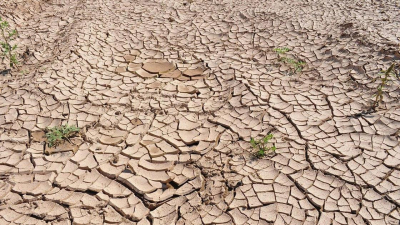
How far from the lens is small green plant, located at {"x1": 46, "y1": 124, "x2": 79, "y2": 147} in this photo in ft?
9.23

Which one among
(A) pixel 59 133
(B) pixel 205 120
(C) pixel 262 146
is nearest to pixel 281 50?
(B) pixel 205 120

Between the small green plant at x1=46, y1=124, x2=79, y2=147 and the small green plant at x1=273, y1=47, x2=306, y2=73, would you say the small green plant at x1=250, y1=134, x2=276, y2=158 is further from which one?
the small green plant at x1=46, y1=124, x2=79, y2=147

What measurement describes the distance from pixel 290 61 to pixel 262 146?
1438mm

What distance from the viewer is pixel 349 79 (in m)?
3.39

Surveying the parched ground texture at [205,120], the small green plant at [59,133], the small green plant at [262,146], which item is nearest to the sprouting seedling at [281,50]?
the parched ground texture at [205,120]

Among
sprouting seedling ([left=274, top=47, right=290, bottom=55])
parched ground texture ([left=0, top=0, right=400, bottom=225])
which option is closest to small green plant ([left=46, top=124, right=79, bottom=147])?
parched ground texture ([left=0, top=0, right=400, bottom=225])

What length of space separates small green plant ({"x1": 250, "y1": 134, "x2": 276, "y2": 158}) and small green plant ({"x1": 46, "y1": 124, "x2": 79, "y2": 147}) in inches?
55.8

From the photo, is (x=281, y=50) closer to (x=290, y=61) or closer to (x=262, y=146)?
(x=290, y=61)

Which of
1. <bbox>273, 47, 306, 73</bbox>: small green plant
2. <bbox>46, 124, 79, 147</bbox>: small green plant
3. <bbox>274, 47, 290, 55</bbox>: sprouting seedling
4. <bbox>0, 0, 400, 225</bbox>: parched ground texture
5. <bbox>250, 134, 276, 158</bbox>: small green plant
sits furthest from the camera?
<bbox>274, 47, 290, 55</bbox>: sprouting seedling

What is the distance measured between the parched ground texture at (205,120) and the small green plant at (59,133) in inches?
2.8

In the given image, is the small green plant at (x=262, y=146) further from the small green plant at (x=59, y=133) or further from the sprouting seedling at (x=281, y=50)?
the sprouting seedling at (x=281, y=50)

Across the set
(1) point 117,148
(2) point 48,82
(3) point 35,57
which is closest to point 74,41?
(3) point 35,57

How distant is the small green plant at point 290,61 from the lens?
3656 mm

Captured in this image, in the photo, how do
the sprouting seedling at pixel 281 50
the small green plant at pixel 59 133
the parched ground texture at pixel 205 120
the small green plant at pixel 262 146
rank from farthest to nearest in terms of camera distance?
the sprouting seedling at pixel 281 50, the small green plant at pixel 59 133, the small green plant at pixel 262 146, the parched ground texture at pixel 205 120
